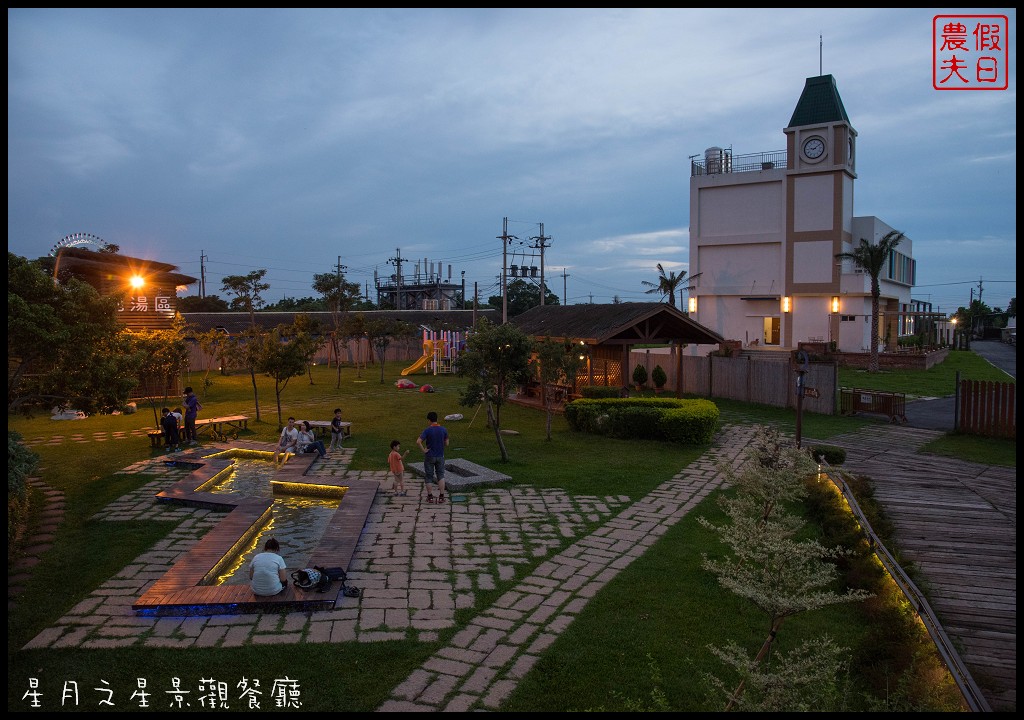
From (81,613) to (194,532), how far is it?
2.79 meters

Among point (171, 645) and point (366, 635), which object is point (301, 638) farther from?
point (171, 645)

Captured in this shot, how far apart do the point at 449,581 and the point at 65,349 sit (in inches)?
232

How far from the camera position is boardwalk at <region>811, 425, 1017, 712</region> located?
19.2 feet

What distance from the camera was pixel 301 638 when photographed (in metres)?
6.21

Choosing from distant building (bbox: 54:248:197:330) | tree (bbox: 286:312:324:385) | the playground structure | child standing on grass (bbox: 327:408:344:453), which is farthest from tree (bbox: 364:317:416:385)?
child standing on grass (bbox: 327:408:344:453)

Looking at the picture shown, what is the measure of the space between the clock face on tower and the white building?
0.19 feet

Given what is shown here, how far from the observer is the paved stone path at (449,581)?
5945mm

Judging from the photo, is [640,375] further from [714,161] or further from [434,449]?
[714,161]

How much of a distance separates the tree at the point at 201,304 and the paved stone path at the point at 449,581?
5355 cm

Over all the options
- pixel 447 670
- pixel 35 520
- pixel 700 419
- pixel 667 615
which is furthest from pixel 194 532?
pixel 700 419

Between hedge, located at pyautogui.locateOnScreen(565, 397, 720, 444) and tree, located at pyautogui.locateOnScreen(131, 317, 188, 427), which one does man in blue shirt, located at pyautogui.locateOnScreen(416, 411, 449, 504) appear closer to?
hedge, located at pyautogui.locateOnScreen(565, 397, 720, 444)

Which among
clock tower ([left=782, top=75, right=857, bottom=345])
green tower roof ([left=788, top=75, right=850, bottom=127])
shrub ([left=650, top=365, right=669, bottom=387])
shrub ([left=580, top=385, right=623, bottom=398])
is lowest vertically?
shrub ([left=580, top=385, right=623, bottom=398])

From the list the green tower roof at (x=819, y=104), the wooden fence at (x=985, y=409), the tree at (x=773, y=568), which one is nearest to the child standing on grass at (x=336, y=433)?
the tree at (x=773, y=568)

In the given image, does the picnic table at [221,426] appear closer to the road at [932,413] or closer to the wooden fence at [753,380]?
the wooden fence at [753,380]
